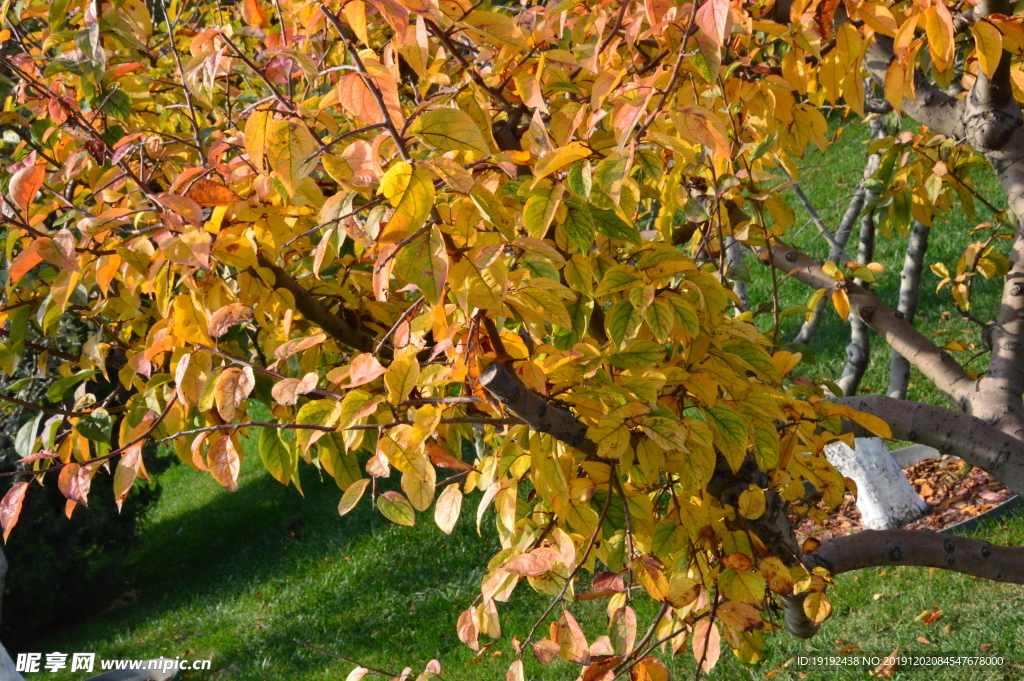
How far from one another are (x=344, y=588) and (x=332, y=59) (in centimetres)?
327

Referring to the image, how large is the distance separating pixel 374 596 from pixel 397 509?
3.73m

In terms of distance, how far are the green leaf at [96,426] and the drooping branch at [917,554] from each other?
4.95 ft

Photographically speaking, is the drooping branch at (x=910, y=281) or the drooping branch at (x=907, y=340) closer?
the drooping branch at (x=907, y=340)

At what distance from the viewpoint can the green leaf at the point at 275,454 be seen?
150 centimetres

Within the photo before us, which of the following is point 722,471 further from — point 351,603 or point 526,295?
point 351,603

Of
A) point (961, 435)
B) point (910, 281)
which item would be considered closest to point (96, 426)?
point (961, 435)

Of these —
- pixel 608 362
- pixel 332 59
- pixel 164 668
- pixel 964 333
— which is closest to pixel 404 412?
pixel 608 362

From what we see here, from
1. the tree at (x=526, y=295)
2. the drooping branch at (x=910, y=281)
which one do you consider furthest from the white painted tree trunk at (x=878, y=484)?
the tree at (x=526, y=295)

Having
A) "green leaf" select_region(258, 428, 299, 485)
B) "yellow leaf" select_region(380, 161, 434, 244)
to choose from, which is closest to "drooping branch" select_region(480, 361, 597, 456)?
"yellow leaf" select_region(380, 161, 434, 244)

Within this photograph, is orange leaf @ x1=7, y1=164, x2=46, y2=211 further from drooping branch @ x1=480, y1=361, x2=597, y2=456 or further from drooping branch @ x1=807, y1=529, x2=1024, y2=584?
drooping branch @ x1=807, y1=529, x2=1024, y2=584

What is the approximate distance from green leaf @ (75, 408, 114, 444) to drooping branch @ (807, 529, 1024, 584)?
4.95 ft

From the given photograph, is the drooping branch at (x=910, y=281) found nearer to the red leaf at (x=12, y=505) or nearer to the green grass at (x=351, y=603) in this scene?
the green grass at (x=351, y=603)

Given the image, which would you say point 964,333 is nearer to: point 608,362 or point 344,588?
point 344,588

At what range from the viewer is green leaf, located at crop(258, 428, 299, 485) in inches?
58.9
